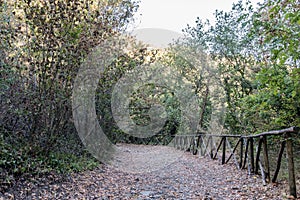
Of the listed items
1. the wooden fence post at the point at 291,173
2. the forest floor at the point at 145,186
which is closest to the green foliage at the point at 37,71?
the forest floor at the point at 145,186

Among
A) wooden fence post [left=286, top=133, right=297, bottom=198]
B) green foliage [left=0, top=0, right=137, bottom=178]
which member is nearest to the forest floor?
wooden fence post [left=286, top=133, right=297, bottom=198]

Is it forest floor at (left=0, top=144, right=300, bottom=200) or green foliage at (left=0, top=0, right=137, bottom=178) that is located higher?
green foliage at (left=0, top=0, right=137, bottom=178)

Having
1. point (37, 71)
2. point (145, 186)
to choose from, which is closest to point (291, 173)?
point (145, 186)

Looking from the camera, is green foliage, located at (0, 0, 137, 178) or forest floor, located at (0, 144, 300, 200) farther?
green foliage, located at (0, 0, 137, 178)

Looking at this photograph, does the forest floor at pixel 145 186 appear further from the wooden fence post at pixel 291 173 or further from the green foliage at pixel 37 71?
the green foliage at pixel 37 71

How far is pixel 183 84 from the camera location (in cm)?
1614

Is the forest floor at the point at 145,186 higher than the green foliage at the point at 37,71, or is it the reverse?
the green foliage at the point at 37,71

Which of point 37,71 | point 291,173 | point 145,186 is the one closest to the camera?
point 291,173

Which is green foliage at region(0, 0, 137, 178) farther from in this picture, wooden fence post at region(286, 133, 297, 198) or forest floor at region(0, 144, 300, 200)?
wooden fence post at region(286, 133, 297, 198)

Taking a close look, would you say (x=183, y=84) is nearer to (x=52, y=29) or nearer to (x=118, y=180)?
(x=118, y=180)

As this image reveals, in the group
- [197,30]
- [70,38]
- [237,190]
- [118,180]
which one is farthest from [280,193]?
[197,30]

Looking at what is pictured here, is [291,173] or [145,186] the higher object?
[291,173]

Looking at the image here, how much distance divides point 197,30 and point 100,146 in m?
8.62

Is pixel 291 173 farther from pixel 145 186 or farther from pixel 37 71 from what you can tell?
pixel 37 71
